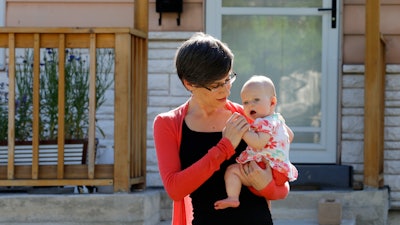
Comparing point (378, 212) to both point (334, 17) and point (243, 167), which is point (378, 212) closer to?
point (334, 17)

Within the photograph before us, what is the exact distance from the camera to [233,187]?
3.10 metres

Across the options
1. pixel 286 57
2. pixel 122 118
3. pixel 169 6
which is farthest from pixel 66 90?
pixel 286 57

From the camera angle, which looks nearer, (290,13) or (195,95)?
(195,95)

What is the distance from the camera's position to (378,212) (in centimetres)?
662

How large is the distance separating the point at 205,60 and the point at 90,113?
3.26 m

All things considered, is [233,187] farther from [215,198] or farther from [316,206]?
[316,206]

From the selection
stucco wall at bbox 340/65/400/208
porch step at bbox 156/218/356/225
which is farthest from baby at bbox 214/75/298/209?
stucco wall at bbox 340/65/400/208

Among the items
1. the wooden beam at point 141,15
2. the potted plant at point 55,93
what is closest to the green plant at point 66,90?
the potted plant at point 55,93

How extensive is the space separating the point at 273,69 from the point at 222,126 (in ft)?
13.9

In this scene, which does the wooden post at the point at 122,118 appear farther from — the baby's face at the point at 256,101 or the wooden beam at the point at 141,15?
the baby's face at the point at 256,101

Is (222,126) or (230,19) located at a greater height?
(230,19)

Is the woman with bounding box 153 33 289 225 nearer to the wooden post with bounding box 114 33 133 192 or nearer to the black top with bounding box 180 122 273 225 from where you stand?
the black top with bounding box 180 122 273 225

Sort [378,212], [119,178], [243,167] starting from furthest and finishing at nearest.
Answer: [378,212]
[119,178]
[243,167]

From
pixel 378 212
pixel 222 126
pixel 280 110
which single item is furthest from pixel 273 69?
pixel 222 126
